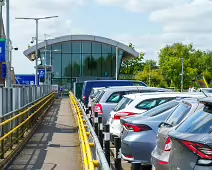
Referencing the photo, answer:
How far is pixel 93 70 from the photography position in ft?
251

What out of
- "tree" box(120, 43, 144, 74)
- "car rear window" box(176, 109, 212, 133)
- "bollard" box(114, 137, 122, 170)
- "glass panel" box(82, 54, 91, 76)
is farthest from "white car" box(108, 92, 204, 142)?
"tree" box(120, 43, 144, 74)

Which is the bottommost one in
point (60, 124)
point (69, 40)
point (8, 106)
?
point (60, 124)

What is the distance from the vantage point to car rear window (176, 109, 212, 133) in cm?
564

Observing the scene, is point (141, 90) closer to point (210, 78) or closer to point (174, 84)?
point (174, 84)

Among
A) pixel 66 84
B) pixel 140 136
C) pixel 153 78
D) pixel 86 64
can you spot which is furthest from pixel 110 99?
pixel 153 78

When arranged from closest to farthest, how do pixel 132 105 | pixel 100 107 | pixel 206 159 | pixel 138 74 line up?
pixel 206 159
pixel 132 105
pixel 100 107
pixel 138 74

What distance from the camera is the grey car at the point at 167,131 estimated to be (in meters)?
7.26

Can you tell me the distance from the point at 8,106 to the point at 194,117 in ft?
32.6

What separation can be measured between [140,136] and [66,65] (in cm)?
6700

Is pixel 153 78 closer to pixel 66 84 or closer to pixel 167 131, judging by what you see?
pixel 66 84

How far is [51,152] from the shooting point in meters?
13.7

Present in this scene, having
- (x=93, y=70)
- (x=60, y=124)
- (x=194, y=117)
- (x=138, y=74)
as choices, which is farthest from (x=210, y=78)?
(x=194, y=117)

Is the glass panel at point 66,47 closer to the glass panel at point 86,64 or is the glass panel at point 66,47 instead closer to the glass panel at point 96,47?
the glass panel at point 86,64

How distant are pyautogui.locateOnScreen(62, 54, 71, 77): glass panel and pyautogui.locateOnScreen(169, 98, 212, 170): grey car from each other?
70055 mm
